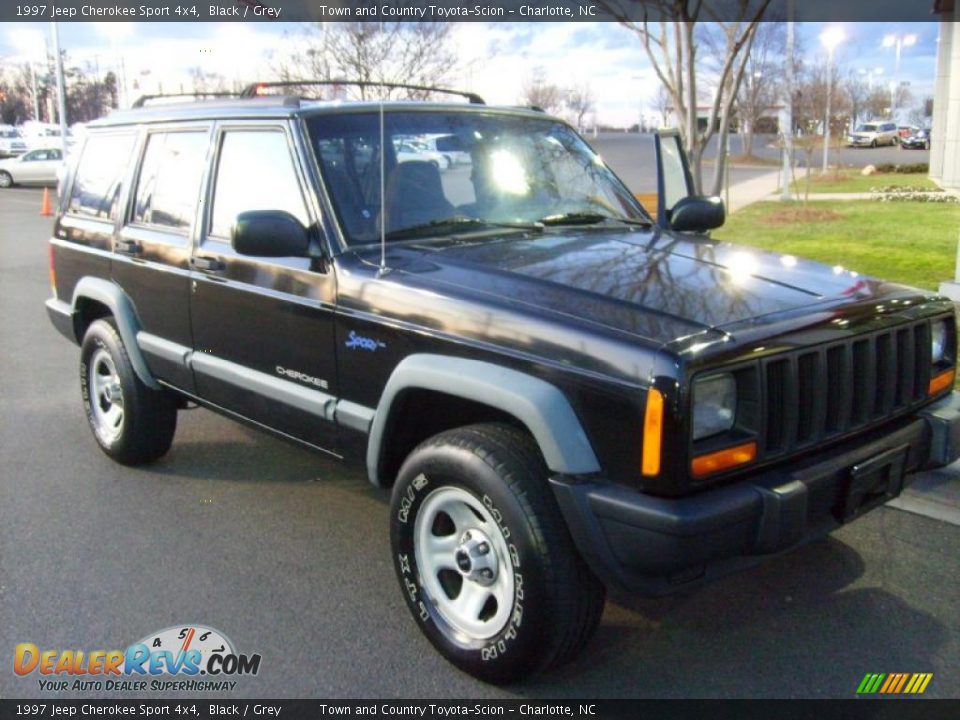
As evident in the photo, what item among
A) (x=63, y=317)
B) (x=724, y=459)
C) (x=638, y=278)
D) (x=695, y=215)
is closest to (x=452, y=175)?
(x=638, y=278)

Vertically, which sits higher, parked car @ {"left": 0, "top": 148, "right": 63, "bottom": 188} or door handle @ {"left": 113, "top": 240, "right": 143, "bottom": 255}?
parked car @ {"left": 0, "top": 148, "right": 63, "bottom": 188}

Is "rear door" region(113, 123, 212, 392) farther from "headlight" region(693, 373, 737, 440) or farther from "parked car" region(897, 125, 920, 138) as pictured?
"parked car" region(897, 125, 920, 138)

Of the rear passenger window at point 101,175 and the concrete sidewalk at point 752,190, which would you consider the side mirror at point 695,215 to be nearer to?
the rear passenger window at point 101,175

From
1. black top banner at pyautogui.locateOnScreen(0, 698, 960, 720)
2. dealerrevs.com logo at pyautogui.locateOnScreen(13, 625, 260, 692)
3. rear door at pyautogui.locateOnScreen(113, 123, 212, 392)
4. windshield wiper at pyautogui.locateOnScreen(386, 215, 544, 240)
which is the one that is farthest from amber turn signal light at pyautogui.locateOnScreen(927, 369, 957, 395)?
rear door at pyautogui.locateOnScreen(113, 123, 212, 392)

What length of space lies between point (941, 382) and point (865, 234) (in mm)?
10758

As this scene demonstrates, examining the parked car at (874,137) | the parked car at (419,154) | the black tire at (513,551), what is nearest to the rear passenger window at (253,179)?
the parked car at (419,154)

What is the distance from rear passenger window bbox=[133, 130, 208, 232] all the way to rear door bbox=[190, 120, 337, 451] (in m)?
0.19

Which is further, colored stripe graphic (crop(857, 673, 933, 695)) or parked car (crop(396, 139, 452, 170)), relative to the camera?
parked car (crop(396, 139, 452, 170))

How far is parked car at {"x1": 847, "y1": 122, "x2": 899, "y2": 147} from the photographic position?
187ft

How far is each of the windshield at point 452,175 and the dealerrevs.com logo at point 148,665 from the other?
1673 mm

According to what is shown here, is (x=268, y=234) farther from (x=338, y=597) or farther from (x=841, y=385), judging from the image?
(x=841, y=385)

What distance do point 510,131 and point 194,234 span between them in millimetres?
1610

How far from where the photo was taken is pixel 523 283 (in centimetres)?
337

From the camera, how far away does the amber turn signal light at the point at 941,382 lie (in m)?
3.70
